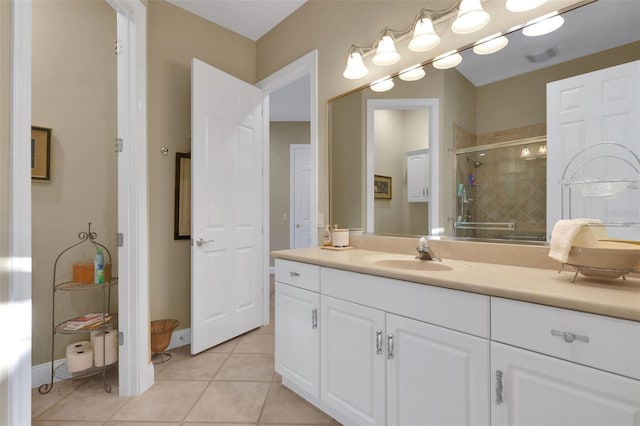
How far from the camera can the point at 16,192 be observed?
108 centimetres

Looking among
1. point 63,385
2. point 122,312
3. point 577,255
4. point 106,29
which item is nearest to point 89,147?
point 106,29

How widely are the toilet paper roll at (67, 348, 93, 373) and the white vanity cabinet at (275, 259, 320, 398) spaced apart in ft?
4.04

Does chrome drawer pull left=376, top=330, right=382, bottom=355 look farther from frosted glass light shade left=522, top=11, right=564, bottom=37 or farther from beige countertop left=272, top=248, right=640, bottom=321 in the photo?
frosted glass light shade left=522, top=11, right=564, bottom=37

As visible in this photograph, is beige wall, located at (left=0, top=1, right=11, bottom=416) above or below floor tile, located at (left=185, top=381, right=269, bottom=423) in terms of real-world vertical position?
above

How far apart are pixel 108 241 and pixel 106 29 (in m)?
1.58

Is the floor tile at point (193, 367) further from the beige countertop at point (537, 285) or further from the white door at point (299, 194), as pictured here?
the white door at point (299, 194)

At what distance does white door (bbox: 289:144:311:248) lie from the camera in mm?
5684

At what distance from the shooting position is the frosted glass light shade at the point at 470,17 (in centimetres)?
150

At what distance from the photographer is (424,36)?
5.57ft

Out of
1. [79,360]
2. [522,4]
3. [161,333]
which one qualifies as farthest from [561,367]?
[79,360]

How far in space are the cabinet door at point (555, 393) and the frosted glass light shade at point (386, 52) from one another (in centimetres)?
161

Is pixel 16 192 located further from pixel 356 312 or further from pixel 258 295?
pixel 258 295

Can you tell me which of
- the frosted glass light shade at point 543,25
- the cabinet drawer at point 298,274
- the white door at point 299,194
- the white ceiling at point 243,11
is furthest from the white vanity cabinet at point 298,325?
the white door at point 299,194

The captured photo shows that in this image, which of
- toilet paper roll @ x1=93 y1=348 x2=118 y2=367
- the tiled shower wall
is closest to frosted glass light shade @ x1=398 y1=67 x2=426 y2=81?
the tiled shower wall
